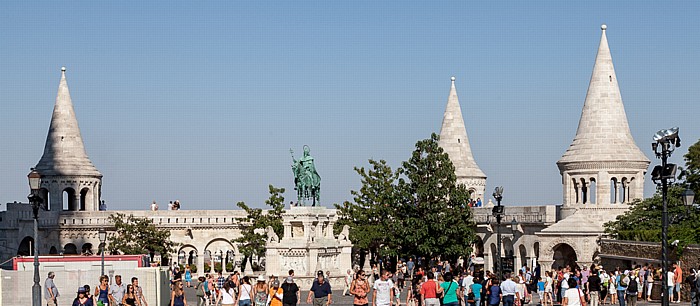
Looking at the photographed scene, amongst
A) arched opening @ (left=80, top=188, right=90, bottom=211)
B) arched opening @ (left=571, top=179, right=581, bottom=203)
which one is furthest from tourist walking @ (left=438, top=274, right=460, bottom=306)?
arched opening @ (left=80, top=188, right=90, bottom=211)

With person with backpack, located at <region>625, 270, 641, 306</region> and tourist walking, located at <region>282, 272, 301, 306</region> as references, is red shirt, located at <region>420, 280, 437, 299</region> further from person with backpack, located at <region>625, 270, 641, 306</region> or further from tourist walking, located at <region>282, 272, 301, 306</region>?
person with backpack, located at <region>625, 270, 641, 306</region>

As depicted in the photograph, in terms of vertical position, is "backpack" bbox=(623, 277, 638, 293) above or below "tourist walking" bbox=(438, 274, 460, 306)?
below

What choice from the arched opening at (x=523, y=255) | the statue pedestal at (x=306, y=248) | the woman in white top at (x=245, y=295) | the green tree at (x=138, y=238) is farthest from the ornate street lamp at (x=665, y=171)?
the green tree at (x=138, y=238)

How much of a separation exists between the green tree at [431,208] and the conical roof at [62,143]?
21185 mm

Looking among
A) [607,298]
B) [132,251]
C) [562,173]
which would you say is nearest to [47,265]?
[607,298]

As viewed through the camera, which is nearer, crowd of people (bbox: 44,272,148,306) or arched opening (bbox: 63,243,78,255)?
crowd of people (bbox: 44,272,148,306)

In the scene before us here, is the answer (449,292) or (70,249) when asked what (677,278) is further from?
(70,249)

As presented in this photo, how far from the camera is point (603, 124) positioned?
54.8 meters

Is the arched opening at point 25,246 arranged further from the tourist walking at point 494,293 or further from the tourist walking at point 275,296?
the tourist walking at point 494,293

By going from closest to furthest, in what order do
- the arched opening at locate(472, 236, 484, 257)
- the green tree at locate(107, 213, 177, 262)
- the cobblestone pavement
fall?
1. the cobblestone pavement
2. the arched opening at locate(472, 236, 484, 257)
3. the green tree at locate(107, 213, 177, 262)

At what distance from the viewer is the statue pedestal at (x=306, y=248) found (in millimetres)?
48094

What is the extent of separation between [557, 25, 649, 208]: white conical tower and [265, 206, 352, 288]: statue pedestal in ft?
35.1

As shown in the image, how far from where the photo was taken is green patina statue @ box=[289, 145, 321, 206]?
164 feet

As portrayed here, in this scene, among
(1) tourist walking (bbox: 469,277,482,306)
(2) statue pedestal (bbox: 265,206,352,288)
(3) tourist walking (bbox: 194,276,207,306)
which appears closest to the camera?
(1) tourist walking (bbox: 469,277,482,306)
